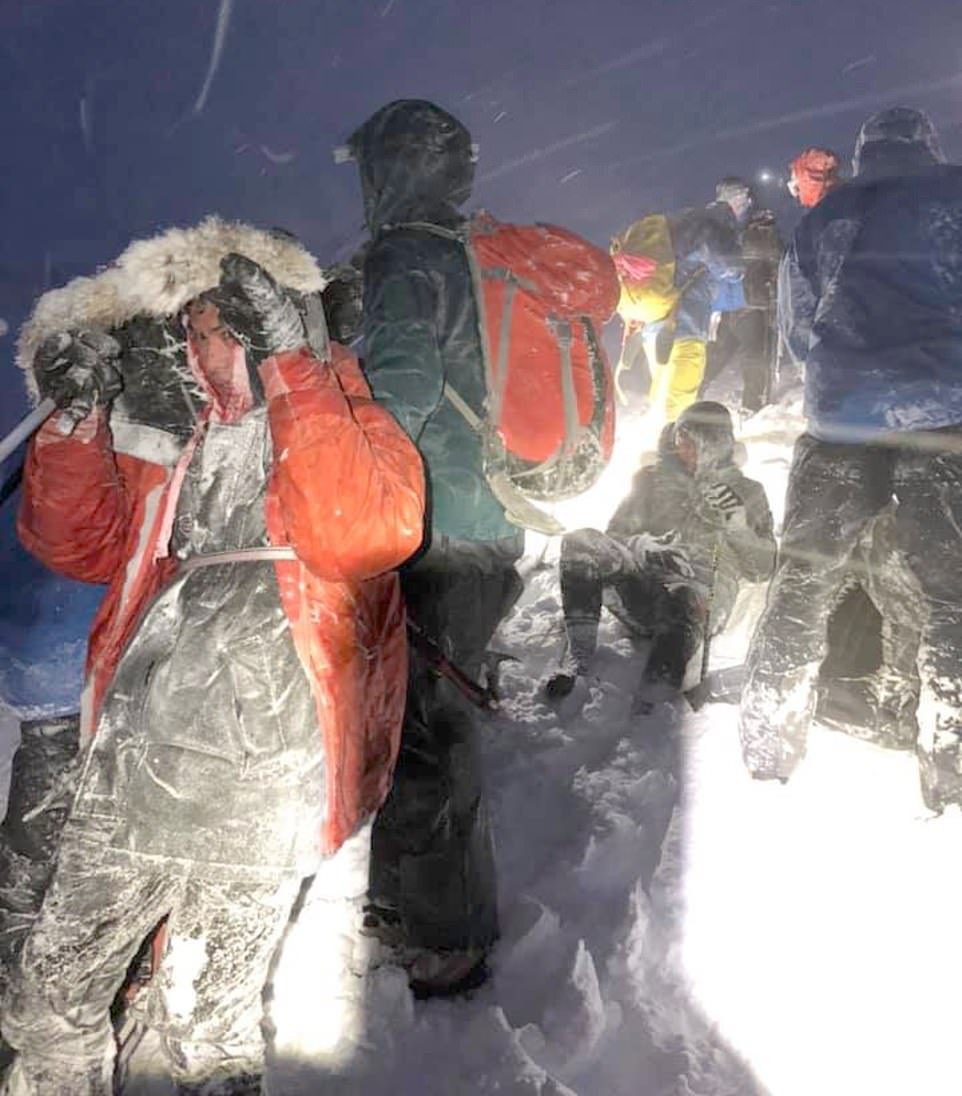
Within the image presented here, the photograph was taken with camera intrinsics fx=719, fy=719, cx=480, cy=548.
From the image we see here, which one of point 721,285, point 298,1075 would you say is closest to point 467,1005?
point 298,1075

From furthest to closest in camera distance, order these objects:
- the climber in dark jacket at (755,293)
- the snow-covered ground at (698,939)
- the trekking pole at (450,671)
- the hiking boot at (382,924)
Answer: the climber in dark jacket at (755,293) → the hiking boot at (382,924) → the trekking pole at (450,671) → the snow-covered ground at (698,939)

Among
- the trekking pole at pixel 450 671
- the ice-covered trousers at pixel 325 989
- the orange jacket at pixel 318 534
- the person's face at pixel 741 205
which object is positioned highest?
the person's face at pixel 741 205

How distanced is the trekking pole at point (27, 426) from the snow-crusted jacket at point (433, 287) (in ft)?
2.59

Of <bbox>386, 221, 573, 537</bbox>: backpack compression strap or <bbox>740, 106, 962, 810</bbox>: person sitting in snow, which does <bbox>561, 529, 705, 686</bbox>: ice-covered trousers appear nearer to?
<bbox>740, 106, 962, 810</bbox>: person sitting in snow

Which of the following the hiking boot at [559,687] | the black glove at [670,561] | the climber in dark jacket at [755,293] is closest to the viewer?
the hiking boot at [559,687]

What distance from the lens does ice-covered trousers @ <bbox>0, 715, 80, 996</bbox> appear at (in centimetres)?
203

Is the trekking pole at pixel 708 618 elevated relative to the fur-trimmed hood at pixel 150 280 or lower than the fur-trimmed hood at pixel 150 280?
lower

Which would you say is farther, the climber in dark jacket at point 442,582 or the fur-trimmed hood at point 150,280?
the climber in dark jacket at point 442,582

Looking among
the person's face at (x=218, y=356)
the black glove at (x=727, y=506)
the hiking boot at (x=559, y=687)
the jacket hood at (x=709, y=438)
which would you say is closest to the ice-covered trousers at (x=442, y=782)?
the person's face at (x=218, y=356)

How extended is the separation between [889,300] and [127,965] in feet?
11.5

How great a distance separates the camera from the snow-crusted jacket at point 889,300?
2947 millimetres

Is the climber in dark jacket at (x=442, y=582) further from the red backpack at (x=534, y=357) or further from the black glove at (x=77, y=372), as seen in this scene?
the black glove at (x=77, y=372)

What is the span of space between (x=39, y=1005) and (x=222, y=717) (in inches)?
27.8

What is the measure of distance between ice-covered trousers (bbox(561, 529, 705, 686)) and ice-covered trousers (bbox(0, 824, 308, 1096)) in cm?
287
